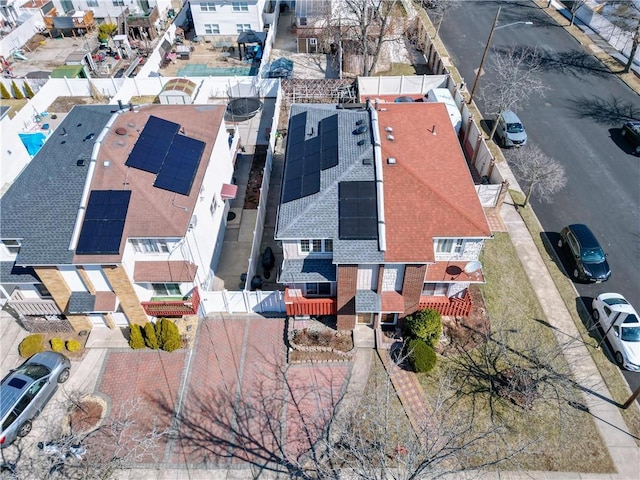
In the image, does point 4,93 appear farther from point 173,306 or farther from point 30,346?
point 173,306

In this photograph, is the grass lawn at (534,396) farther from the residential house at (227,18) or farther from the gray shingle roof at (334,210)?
the residential house at (227,18)

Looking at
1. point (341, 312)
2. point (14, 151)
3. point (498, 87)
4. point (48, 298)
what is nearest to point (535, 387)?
point (341, 312)

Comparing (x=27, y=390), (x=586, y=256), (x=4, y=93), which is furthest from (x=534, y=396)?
(x=4, y=93)

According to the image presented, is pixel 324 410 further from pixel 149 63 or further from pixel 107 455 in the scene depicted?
pixel 149 63

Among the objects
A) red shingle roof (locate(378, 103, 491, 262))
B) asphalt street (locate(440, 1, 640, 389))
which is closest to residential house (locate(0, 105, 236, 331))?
red shingle roof (locate(378, 103, 491, 262))

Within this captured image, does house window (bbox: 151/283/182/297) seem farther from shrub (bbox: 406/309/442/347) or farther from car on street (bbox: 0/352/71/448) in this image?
shrub (bbox: 406/309/442/347)

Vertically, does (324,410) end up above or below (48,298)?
below

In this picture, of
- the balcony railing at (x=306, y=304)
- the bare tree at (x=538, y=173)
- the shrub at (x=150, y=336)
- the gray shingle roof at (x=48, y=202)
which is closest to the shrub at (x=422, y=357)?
the balcony railing at (x=306, y=304)
